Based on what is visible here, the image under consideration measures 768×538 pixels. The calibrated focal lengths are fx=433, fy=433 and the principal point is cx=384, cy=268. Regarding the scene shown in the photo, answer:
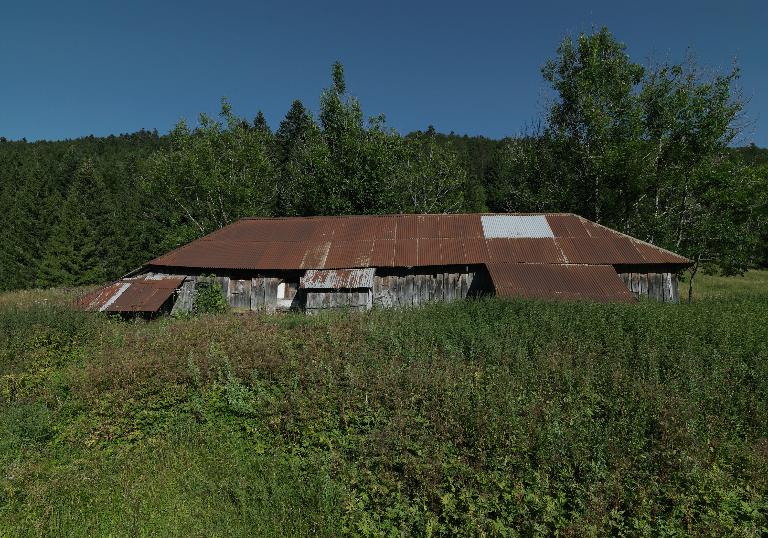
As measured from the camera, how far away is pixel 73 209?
40875 mm

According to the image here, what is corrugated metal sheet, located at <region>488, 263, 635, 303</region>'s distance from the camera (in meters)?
16.0

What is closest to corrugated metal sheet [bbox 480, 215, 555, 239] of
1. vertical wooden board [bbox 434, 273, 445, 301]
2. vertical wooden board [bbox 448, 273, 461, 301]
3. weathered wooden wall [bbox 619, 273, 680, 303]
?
vertical wooden board [bbox 448, 273, 461, 301]

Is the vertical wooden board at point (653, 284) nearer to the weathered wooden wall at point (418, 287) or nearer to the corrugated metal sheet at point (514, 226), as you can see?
the corrugated metal sheet at point (514, 226)

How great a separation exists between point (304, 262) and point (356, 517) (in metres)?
14.5

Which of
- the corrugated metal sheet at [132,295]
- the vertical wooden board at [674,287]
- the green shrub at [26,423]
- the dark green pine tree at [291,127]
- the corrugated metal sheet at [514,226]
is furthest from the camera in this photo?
the dark green pine tree at [291,127]

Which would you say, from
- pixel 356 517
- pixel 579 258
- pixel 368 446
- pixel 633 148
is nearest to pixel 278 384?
pixel 368 446

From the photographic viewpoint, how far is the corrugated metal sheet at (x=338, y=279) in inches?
708

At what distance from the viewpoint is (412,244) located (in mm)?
20281

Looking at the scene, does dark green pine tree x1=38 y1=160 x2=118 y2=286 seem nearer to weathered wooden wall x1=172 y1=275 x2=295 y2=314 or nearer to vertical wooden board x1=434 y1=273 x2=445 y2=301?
weathered wooden wall x1=172 y1=275 x2=295 y2=314

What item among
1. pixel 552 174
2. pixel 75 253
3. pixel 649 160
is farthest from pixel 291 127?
pixel 649 160

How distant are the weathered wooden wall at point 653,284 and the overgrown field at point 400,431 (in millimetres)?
7655

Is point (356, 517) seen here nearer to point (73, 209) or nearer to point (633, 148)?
point (633, 148)

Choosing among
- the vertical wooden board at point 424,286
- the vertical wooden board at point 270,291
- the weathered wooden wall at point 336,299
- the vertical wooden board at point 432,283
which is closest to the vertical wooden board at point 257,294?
the vertical wooden board at point 270,291

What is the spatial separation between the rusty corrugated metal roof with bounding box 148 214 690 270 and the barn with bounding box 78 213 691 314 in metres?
0.05
